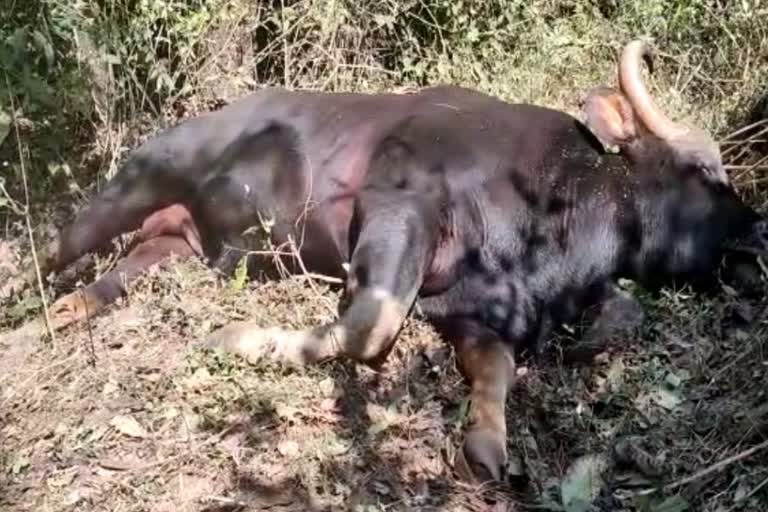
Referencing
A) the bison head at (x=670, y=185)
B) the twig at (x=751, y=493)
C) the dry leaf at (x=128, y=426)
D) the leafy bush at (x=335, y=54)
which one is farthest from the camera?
the leafy bush at (x=335, y=54)

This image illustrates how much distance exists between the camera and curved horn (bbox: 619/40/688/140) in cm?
523

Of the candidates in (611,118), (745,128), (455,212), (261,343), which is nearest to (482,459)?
(261,343)

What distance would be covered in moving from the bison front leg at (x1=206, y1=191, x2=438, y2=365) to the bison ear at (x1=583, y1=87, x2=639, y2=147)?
2.95 ft

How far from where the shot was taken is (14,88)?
5.57m

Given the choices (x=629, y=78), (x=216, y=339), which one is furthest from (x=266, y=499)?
(x=629, y=78)

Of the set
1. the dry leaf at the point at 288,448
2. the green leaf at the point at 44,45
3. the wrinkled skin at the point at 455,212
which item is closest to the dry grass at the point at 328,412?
the dry leaf at the point at 288,448

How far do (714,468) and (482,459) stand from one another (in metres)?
0.72

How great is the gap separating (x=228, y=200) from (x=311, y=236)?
475 mm

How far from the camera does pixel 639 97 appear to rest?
5273 mm

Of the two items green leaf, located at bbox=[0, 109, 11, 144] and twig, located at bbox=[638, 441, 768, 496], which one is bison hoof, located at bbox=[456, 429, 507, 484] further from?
green leaf, located at bbox=[0, 109, 11, 144]

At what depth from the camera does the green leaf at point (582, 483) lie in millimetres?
4066

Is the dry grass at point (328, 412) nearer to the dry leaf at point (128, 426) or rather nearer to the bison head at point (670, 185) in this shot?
the dry leaf at point (128, 426)

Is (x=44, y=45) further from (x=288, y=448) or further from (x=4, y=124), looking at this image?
(x=288, y=448)

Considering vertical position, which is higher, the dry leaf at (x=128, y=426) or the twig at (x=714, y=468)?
the twig at (x=714, y=468)
